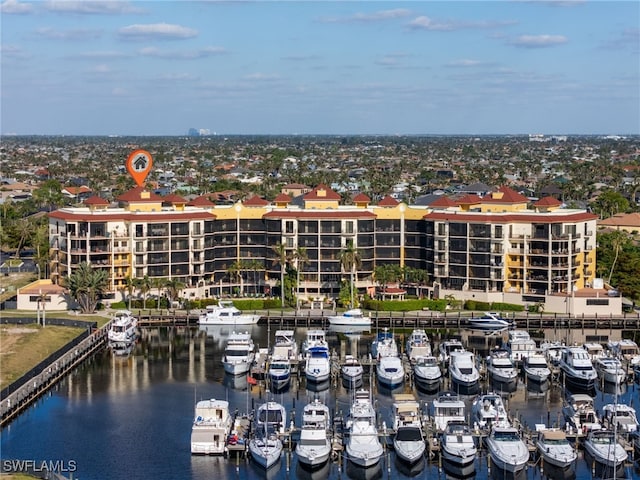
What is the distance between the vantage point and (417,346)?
91.7 metres

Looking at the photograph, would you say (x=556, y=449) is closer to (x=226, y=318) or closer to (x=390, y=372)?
(x=390, y=372)

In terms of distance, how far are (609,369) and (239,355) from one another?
93.0ft

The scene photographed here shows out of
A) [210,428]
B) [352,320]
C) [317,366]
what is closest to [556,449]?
[210,428]

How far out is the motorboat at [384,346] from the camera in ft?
296

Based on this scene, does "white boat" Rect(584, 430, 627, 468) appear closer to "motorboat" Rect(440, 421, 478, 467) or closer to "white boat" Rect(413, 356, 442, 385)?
"motorboat" Rect(440, 421, 478, 467)

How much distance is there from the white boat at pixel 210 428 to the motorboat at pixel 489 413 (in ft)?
51.2

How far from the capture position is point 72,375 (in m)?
88.2

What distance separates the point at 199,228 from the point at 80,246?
12518 mm

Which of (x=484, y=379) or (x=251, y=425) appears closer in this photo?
(x=251, y=425)

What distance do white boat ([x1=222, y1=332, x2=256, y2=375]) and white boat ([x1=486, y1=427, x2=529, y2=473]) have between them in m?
26.0

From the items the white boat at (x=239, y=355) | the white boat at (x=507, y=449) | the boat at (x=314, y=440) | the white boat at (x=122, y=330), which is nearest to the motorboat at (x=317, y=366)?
the white boat at (x=239, y=355)

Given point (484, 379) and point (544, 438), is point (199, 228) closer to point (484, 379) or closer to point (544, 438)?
point (484, 379)

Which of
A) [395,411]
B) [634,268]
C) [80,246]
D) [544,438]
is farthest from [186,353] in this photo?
[634,268]

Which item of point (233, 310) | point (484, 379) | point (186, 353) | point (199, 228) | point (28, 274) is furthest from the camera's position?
point (28, 274)
